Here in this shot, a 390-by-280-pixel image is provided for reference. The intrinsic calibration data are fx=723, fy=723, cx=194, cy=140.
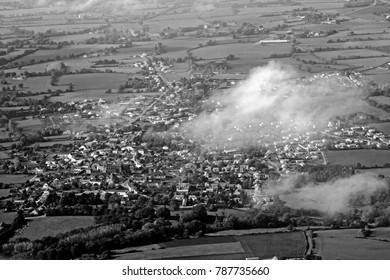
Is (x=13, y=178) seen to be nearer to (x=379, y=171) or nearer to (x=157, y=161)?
(x=157, y=161)

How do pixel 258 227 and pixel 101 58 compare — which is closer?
pixel 258 227

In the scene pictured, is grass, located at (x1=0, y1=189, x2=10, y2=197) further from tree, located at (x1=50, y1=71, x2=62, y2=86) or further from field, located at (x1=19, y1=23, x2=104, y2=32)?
field, located at (x1=19, y1=23, x2=104, y2=32)

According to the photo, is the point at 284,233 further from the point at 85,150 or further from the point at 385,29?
the point at 385,29

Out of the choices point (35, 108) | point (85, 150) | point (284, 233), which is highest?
point (35, 108)

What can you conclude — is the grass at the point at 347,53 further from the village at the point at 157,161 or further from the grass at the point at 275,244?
the grass at the point at 275,244

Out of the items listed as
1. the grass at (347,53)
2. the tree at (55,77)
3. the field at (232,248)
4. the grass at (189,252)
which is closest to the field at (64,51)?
the tree at (55,77)

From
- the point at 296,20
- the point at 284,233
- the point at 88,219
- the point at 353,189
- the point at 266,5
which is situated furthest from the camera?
the point at 266,5

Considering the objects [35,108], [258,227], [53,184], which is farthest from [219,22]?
[258,227]
